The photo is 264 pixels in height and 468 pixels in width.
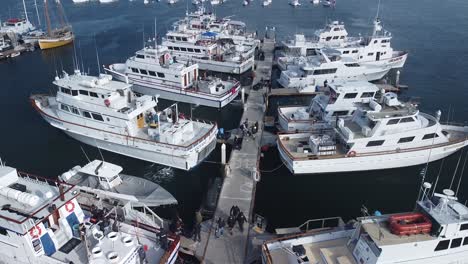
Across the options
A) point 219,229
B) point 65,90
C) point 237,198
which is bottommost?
point 237,198

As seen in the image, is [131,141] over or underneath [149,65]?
underneath

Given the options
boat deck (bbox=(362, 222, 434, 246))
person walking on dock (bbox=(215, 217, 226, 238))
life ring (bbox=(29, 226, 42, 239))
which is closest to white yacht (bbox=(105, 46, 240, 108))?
person walking on dock (bbox=(215, 217, 226, 238))

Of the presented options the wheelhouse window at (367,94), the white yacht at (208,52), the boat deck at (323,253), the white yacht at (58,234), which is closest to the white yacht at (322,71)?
the white yacht at (208,52)

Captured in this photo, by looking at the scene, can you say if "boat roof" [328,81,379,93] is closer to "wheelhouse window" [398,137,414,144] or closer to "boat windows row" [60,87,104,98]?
"wheelhouse window" [398,137,414,144]

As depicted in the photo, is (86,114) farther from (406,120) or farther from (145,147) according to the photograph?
(406,120)

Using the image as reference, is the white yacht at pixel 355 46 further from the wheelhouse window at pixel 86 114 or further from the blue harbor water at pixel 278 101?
the wheelhouse window at pixel 86 114

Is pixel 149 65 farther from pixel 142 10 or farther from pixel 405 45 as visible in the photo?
pixel 142 10

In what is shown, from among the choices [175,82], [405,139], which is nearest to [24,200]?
[175,82]

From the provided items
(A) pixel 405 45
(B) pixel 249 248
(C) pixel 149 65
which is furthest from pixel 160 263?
(A) pixel 405 45
